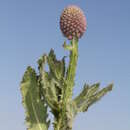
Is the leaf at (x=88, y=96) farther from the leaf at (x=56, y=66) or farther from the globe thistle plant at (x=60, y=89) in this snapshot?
the leaf at (x=56, y=66)

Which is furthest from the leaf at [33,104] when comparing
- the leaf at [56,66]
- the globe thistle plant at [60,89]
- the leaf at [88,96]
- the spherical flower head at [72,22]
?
the spherical flower head at [72,22]

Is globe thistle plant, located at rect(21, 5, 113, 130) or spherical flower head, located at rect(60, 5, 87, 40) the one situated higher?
spherical flower head, located at rect(60, 5, 87, 40)

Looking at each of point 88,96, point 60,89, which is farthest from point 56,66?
point 88,96

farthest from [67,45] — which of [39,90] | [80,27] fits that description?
[39,90]

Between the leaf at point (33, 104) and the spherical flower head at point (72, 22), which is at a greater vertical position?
the spherical flower head at point (72, 22)

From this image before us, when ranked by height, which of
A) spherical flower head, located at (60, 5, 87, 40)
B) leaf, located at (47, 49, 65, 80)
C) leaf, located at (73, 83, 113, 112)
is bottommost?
leaf, located at (73, 83, 113, 112)

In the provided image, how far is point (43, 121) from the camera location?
35.6ft

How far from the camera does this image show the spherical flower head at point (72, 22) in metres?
10.4

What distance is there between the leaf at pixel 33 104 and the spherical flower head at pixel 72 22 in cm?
101

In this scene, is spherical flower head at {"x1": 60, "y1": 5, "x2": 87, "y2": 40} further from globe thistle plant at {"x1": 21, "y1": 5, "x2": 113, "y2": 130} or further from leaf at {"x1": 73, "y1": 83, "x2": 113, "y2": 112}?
leaf at {"x1": 73, "y1": 83, "x2": 113, "y2": 112}

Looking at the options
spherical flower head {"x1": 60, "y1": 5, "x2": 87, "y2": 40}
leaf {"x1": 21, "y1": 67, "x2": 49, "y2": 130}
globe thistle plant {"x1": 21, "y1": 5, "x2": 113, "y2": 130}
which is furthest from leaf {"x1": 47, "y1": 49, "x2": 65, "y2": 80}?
spherical flower head {"x1": 60, "y1": 5, "x2": 87, "y2": 40}

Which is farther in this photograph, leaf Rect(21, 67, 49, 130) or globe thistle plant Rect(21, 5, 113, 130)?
leaf Rect(21, 67, 49, 130)

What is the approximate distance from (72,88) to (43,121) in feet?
3.08

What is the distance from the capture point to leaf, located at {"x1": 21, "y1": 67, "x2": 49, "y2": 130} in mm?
10797
